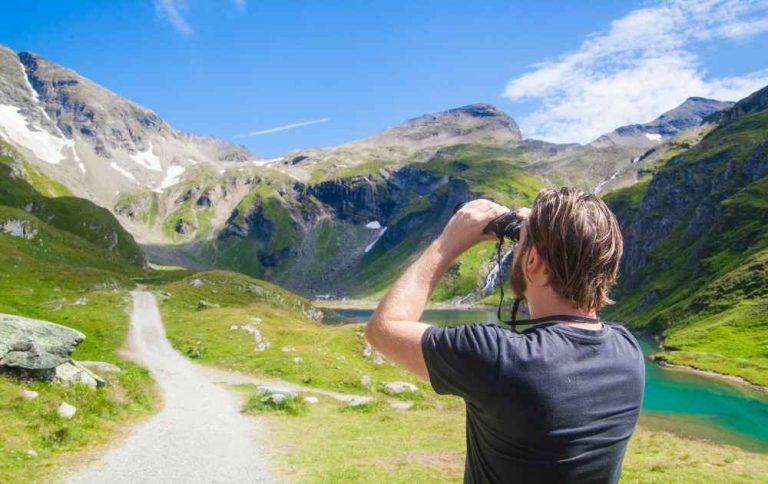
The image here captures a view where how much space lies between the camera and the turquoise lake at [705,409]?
1831 inches

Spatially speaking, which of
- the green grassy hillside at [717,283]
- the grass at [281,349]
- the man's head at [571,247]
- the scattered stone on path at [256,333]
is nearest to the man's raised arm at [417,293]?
the man's head at [571,247]

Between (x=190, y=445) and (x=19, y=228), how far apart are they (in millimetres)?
91684

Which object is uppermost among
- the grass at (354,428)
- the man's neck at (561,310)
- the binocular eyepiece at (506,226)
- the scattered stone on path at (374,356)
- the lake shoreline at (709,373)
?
the binocular eyepiece at (506,226)

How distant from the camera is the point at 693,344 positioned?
336ft

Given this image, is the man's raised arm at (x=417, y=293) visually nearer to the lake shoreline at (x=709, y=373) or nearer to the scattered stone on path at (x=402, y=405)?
the scattered stone on path at (x=402, y=405)

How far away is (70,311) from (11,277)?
19394mm

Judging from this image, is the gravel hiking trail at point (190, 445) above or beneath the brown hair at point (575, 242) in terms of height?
beneath

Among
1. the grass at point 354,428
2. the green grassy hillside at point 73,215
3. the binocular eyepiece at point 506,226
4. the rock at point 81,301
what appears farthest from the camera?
the green grassy hillside at point 73,215

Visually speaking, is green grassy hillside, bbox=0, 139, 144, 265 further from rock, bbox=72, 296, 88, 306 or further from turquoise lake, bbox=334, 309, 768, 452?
turquoise lake, bbox=334, 309, 768, 452

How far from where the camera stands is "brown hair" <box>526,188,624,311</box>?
3570 mm

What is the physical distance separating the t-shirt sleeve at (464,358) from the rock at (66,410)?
21207 millimetres

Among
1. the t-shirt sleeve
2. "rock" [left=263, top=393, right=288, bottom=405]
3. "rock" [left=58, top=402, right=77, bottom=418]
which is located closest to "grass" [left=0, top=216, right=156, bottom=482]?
"rock" [left=58, top=402, right=77, bottom=418]

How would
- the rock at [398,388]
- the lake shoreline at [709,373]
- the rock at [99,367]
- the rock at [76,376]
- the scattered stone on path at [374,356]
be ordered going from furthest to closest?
the lake shoreline at [709,373] → the scattered stone on path at [374,356] → the rock at [398,388] → the rock at [99,367] → the rock at [76,376]

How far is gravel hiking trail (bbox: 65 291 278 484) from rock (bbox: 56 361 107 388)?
3216mm
